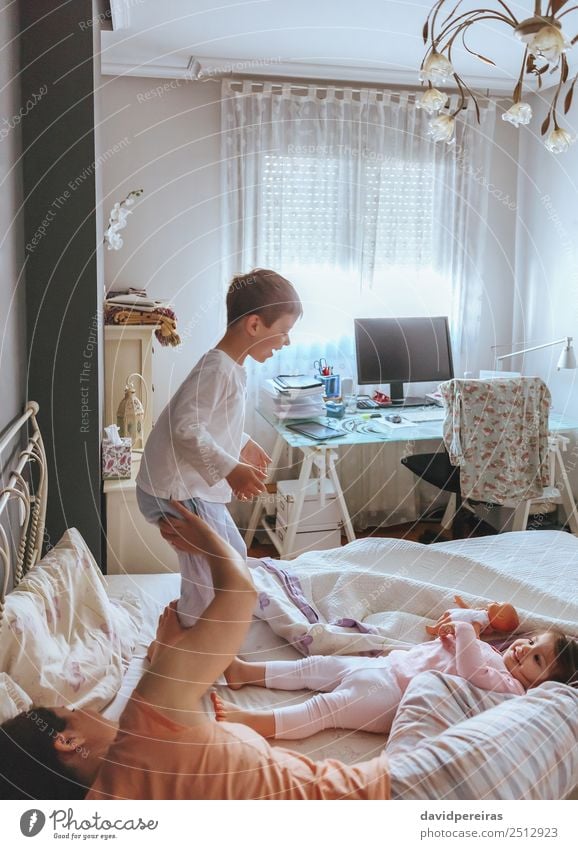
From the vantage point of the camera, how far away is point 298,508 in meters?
1.58

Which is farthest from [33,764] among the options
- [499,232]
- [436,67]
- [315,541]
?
[499,232]

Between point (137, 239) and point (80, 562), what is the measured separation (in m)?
1.33

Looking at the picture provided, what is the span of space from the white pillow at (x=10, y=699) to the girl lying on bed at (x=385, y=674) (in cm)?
27

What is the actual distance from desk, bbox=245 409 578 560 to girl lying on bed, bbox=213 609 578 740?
8.4 inches

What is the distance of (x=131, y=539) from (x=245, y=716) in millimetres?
425

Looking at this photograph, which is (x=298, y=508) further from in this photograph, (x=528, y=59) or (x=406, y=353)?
(x=406, y=353)

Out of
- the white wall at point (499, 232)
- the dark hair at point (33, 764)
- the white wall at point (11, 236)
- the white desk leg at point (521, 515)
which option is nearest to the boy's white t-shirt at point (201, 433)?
the dark hair at point (33, 764)

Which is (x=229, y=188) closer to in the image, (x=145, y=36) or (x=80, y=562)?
(x=145, y=36)

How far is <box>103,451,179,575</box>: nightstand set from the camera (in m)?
1.10

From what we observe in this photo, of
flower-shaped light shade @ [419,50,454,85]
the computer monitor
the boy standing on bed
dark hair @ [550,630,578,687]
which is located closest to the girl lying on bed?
dark hair @ [550,630,578,687]

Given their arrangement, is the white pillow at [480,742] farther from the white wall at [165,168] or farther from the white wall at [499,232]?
the white wall at [499,232]

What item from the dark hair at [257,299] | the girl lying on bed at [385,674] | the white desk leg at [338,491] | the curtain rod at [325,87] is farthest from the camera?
the curtain rod at [325,87]

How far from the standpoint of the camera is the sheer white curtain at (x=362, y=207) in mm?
1865

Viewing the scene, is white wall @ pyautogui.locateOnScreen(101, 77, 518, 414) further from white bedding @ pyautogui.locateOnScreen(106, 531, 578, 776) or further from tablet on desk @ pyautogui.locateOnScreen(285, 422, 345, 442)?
white bedding @ pyautogui.locateOnScreen(106, 531, 578, 776)
